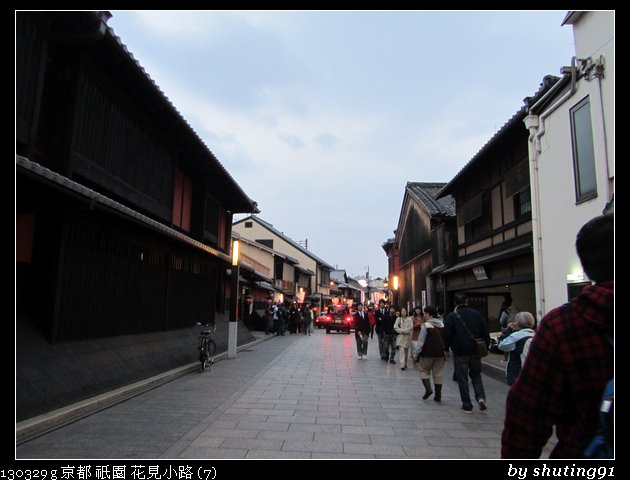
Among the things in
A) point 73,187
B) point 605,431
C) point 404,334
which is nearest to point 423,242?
point 404,334

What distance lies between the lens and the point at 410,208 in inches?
1157

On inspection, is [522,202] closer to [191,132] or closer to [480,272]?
[480,272]

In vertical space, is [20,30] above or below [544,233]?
above

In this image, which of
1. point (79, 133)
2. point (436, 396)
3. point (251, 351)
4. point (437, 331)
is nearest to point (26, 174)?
point (79, 133)

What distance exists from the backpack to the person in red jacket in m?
0.03

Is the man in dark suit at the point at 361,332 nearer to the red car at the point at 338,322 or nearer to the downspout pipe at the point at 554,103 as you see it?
the downspout pipe at the point at 554,103

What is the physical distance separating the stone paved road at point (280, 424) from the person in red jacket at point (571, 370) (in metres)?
3.56

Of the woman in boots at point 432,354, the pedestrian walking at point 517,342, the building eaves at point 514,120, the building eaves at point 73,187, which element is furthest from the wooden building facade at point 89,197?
the building eaves at point 514,120

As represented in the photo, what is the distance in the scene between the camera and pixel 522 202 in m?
13.2

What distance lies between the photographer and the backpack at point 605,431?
1782 millimetres

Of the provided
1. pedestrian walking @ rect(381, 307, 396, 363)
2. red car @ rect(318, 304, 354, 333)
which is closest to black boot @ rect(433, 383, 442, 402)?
pedestrian walking @ rect(381, 307, 396, 363)
